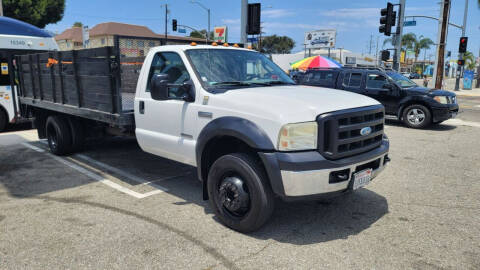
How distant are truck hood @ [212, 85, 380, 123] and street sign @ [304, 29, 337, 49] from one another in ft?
184

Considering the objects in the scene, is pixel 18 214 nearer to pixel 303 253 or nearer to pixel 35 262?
pixel 35 262

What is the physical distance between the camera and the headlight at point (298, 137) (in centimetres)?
332

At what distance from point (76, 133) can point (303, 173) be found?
17.3ft

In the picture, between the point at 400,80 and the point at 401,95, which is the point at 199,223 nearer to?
the point at 401,95

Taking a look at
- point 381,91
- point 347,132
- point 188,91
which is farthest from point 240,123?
point 381,91

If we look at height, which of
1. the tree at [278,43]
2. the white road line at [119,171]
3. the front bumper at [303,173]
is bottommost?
the white road line at [119,171]

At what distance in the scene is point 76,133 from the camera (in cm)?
700

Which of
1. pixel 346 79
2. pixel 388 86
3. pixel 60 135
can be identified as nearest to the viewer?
pixel 60 135

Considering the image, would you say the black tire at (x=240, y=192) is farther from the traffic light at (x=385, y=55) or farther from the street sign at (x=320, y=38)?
the street sign at (x=320, y=38)

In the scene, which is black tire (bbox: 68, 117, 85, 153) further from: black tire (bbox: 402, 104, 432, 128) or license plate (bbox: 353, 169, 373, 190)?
black tire (bbox: 402, 104, 432, 128)

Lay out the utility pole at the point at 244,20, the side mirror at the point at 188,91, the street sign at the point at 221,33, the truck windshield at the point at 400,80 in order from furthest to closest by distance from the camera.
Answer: the street sign at the point at 221,33 → the utility pole at the point at 244,20 → the truck windshield at the point at 400,80 → the side mirror at the point at 188,91

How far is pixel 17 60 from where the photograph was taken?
7.88 m

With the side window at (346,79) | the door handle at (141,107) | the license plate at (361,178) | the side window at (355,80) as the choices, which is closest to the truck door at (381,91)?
the side window at (355,80)

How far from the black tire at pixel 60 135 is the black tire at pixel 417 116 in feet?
30.8
